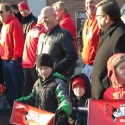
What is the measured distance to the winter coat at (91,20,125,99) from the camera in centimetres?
501

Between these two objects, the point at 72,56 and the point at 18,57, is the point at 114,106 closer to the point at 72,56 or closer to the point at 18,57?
the point at 72,56

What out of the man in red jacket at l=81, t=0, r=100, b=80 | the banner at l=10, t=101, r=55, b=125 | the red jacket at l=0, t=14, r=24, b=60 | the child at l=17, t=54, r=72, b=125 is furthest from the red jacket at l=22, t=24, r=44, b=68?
the banner at l=10, t=101, r=55, b=125

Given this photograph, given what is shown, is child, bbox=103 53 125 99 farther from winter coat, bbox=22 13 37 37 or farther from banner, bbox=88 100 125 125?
winter coat, bbox=22 13 37 37

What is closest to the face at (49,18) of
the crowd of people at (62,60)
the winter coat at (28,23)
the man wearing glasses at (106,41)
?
the crowd of people at (62,60)

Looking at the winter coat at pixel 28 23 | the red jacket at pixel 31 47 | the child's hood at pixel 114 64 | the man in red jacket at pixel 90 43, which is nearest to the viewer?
the child's hood at pixel 114 64

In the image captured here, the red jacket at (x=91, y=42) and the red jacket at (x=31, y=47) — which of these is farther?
the red jacket at (x=31, y=47)

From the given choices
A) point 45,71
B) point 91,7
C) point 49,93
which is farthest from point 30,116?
point 91,7

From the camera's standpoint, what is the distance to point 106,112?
4488 millimetres

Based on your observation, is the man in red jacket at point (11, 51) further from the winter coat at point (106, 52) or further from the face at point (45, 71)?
the winter coat at point (106, 52)

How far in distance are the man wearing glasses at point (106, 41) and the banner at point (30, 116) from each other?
524 millimetres

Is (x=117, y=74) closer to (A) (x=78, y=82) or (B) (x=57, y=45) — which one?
(A) (x=78, y=82)

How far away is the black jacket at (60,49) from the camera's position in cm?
664

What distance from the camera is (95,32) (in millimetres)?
7531

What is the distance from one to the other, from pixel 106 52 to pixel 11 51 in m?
3.54
